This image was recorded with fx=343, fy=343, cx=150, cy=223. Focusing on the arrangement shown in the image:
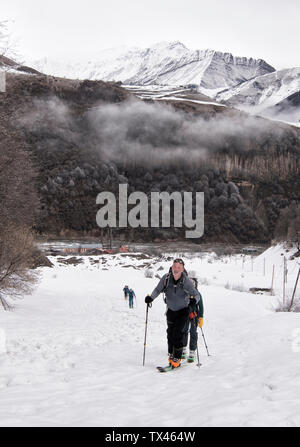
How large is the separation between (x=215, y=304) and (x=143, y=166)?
90890 mm

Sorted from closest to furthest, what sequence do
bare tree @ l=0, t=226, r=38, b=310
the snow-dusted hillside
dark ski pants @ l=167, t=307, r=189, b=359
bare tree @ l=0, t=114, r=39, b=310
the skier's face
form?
1. the snow-dusted hillside
2. the skier's face
3. dark ski pants @ l=167, t=307, r=189, b=359
4. bare tree @ l=0, t=114, r=39, b=310
5. bare tree @ l=0, t=226, r=38, b=310

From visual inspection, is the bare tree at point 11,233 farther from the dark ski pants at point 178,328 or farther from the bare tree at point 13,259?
the dark ski pants at point 178,328

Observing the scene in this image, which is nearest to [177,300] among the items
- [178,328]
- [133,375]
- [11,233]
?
[178,328]

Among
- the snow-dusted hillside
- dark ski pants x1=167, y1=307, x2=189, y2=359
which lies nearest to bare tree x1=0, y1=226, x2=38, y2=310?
the snow-dusted hillside

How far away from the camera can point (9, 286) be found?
11.8 metres

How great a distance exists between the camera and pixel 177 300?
19.4 ft

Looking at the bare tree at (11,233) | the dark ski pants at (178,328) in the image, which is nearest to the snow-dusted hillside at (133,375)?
the dark ski pants at (178,328)

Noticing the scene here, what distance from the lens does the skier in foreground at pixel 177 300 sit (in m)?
5.88

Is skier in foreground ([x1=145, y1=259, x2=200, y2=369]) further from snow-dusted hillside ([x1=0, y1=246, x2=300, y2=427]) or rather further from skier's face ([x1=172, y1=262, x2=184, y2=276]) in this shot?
snow-dusted hillside ([x1=0, y1=246, x2=300, y2=427])

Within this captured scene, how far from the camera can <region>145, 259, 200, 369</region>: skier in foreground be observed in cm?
588
